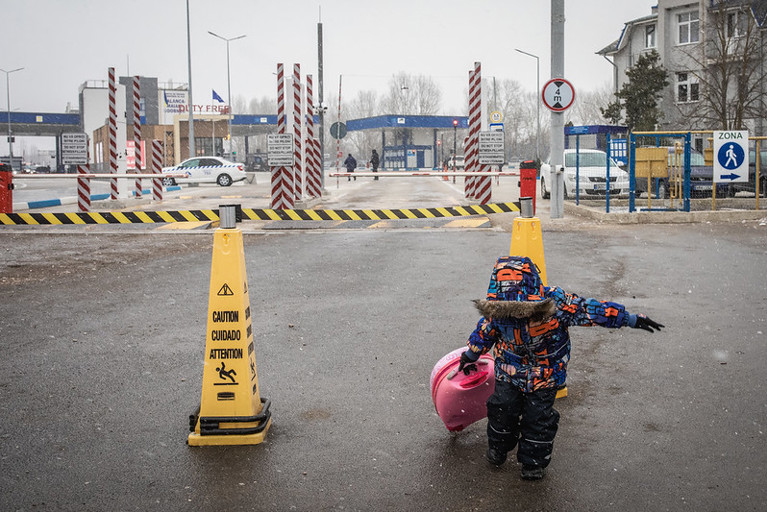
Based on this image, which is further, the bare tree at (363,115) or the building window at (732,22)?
the bare tree at (363,115)

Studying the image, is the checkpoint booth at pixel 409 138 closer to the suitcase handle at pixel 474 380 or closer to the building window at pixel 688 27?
the building window at pixel 688 27

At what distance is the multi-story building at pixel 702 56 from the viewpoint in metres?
35.0

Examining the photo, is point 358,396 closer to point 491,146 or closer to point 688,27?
point 491,146

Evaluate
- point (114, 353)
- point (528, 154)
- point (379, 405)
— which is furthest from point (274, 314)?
point (528, 154)

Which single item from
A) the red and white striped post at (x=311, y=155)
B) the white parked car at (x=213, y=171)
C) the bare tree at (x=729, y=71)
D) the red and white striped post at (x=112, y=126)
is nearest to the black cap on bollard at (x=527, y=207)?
the red and white striped post at (x=311, y=155)

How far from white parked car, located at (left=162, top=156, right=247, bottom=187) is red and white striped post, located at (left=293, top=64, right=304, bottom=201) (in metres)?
19.7

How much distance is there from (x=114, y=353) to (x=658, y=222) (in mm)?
13547

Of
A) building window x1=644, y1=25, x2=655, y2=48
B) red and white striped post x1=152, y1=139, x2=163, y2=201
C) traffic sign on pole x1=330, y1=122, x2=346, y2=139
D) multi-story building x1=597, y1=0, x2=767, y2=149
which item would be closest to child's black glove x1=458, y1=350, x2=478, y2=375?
red and white striped post x1=152, y1=139, x2=163, y2=201

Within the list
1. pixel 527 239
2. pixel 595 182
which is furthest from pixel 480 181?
pixel 527 239

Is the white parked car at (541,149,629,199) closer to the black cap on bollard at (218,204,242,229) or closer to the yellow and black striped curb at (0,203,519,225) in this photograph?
the yellow and black striped curb at (0,203,519,225)

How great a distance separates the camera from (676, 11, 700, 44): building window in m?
45.6

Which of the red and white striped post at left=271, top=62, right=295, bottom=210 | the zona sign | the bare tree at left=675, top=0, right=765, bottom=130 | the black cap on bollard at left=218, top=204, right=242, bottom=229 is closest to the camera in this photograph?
the black cap on bollard at left=218, top=204, right=242, bottom=229

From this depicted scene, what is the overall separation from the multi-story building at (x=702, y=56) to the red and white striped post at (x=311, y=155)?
63.2 ft

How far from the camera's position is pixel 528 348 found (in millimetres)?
3998
